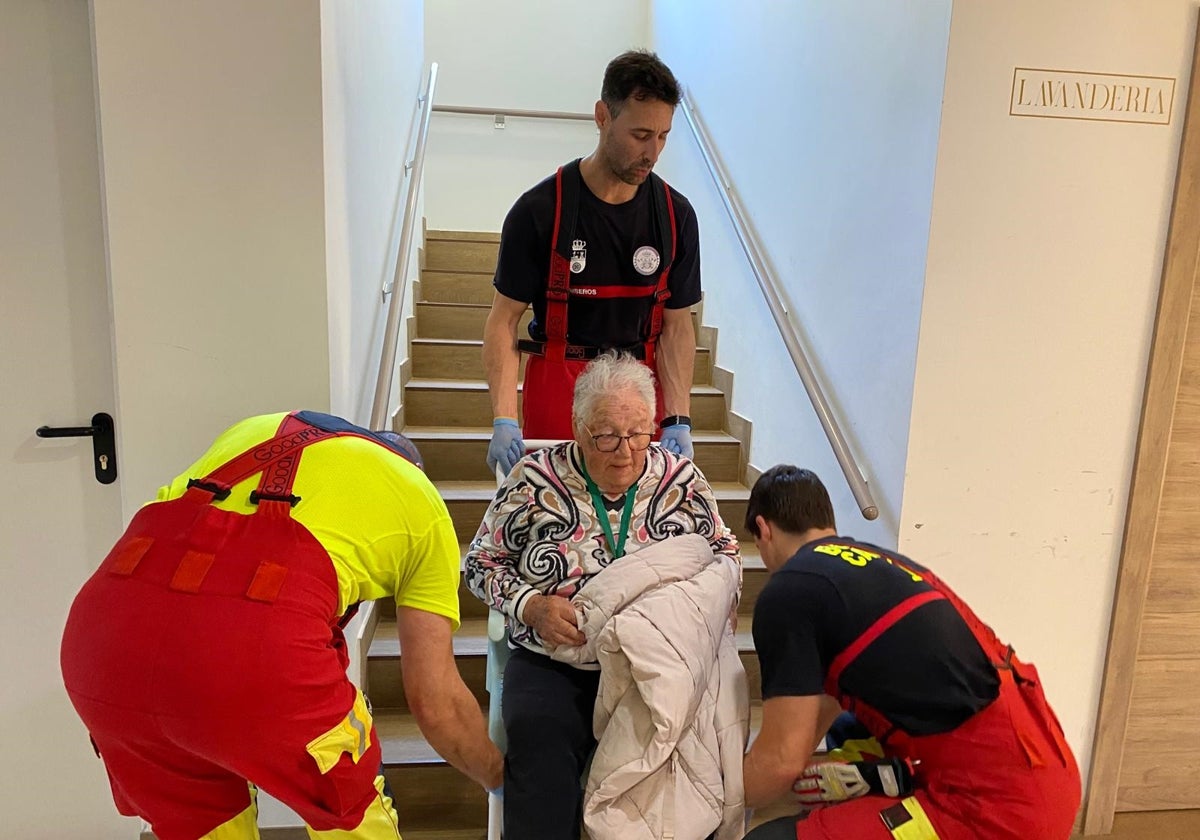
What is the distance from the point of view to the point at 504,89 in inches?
184

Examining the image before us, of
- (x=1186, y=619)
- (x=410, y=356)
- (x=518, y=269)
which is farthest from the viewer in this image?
(x=410, y=356)

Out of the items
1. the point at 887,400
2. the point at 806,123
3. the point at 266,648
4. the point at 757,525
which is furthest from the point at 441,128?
the point at 266,648

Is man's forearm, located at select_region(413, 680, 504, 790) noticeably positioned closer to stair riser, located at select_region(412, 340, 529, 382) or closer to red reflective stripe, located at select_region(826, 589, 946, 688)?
red reflective stripe, located at select_region(826, 589, 946, 688)

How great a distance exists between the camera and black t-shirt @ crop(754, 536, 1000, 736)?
1.27 meters

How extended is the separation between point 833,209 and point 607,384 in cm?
115

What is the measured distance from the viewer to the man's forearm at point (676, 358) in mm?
2066

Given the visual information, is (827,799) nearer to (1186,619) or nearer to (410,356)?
(1186,619)

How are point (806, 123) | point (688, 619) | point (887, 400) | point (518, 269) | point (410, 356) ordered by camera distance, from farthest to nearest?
point (410, 356) → point (806, 123) → point (887, 400) → point (518, 269) → point (688, 619)

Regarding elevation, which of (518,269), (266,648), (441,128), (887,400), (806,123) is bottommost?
(266,648)

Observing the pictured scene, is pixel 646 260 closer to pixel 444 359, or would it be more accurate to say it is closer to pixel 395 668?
pixel 395 668

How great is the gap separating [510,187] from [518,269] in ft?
9.58

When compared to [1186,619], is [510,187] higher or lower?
higher

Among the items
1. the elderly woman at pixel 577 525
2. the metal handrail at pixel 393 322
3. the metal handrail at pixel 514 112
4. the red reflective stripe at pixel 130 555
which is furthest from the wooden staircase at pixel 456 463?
the red reflective stripe at pixel 130 555

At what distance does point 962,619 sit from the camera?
131 cm
